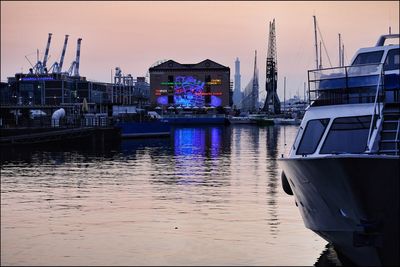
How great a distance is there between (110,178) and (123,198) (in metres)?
10.0

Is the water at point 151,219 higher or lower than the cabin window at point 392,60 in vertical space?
lower

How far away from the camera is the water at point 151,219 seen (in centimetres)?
1847

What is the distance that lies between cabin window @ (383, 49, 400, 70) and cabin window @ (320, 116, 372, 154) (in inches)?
148

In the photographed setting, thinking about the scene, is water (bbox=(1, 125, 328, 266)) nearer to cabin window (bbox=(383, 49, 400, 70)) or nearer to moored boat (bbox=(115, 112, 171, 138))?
cabin window (bbox=(383, 49, 400, 70))

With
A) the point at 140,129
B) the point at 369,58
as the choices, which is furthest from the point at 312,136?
the point at 140,129

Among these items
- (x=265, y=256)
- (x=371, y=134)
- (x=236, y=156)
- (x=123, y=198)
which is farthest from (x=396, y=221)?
(x=236, y=156)

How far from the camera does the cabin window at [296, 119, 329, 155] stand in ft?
61.6

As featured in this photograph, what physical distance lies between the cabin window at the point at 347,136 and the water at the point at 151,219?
326cm

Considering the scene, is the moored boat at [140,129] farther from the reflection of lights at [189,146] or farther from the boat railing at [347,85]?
the boat railing at [347,85]

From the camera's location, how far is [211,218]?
24.9m

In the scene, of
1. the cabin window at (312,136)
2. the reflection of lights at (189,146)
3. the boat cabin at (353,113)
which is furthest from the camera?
the reflection of lights at (189,146)

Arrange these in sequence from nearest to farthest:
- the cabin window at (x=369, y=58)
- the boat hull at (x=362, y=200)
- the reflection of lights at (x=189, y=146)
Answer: the boat hull at (x=362, y=200) < the cabin window at (x=369, y=58) < the reflection of lights at (x=189, y=146)

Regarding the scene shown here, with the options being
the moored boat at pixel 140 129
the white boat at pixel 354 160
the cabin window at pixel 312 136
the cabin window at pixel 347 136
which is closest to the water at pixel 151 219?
the white boat at pixel 354 160

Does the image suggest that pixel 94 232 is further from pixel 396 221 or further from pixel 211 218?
pixel 396 221
